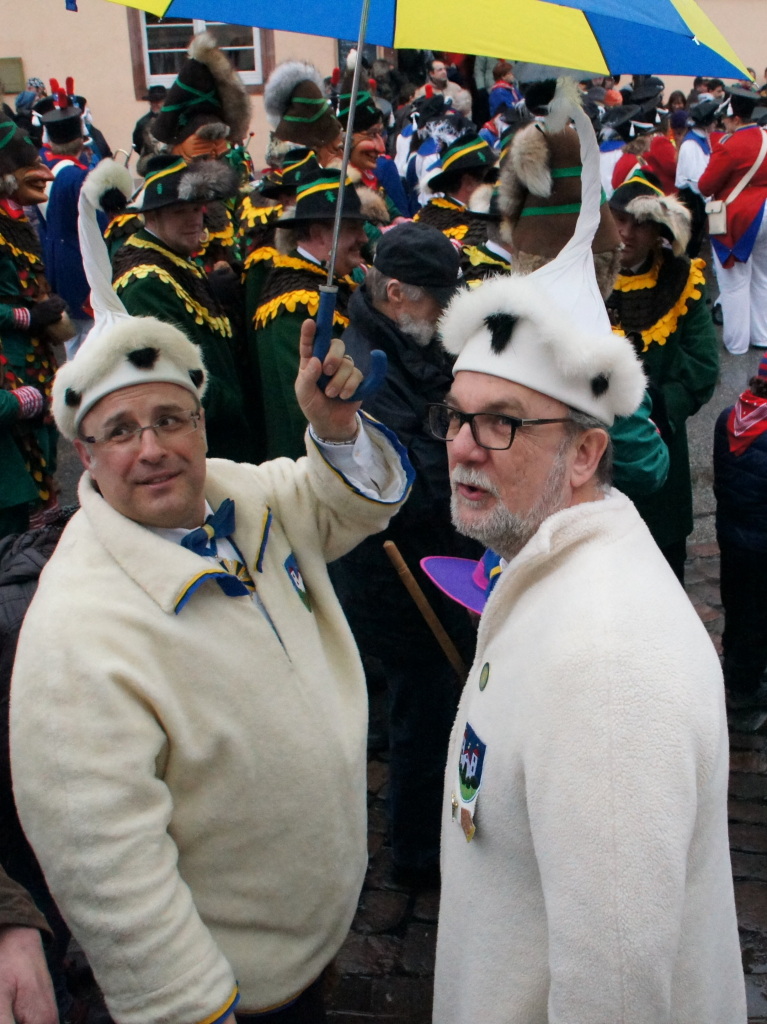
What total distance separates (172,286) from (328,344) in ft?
6.95

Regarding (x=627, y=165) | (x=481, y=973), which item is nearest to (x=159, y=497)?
(x=481, y=973)

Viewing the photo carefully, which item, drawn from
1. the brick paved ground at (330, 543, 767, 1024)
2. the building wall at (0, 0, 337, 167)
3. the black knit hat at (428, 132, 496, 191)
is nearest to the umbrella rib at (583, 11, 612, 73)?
the brick paved ground at (330, 543, 767, 1024)

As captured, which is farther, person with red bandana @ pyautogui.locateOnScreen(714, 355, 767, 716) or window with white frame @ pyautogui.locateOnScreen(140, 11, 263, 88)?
window with white frame @ pyautogui.locateOnScreen(140, 11, 263, 88)

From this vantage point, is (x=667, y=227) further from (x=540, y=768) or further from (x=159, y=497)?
(x=540, y=768)

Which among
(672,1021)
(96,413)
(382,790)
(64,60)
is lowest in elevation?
(382,790)

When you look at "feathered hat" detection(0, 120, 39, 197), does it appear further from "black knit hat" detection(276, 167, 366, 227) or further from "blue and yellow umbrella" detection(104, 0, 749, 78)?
"blue and yellow umbrella" detection(104, 0, 749, 78)

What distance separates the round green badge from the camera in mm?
1811

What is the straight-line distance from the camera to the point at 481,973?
175cm

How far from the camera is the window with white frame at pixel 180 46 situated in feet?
50.0

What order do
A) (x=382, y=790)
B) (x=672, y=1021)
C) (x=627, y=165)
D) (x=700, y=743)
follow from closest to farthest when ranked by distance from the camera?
(x=700, y=743)
(x=672, y=1021)
(x=382, y=790)
(x=627, y=165)

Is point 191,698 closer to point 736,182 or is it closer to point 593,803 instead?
point 593,803

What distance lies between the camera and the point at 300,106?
6371mm

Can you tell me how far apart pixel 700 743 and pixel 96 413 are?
4.70 ft

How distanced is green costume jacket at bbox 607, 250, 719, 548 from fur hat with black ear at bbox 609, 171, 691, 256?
0.08 m
